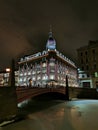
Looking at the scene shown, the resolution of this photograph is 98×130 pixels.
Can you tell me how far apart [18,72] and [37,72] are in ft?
74.7

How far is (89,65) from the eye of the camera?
8381 cm

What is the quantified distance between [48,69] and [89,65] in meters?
26.3

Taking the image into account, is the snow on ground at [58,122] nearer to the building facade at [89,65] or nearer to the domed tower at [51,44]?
the building facade at [89,65]

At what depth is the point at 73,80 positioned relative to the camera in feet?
388

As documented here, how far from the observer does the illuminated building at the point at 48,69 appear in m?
99.4

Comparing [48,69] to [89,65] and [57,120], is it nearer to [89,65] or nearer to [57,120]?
[89,65]

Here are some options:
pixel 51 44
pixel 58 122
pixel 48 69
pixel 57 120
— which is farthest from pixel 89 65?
pixel 58 122

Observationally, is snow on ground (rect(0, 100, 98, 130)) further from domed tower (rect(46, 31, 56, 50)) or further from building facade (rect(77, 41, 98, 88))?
domed tower (rect(46, 31, 56, 50))

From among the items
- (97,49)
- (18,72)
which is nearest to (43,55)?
(18,72)

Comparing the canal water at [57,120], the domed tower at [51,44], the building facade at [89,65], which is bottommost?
the canal water at [57,120]

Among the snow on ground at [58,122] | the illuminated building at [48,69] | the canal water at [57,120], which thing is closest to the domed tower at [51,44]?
the illuminated building at [48,69]

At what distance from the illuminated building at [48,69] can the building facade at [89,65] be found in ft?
58.8

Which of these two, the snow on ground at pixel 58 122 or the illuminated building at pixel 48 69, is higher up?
the illuminated building at pixel 48 69

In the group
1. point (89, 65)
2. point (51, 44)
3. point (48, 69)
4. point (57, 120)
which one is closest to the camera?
point (57, 120)
